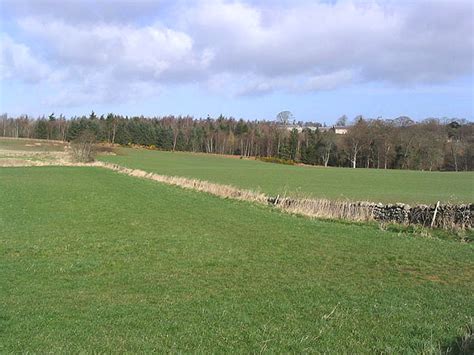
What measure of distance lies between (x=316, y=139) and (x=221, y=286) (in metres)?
112

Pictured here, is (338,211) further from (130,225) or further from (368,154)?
(368,154)

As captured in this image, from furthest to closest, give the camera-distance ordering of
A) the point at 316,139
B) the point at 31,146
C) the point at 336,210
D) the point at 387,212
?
the point at 316,139
the point at 31,146
the point at 387,212
the point at 336,210

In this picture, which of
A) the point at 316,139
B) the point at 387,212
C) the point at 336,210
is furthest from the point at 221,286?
the point at 316,139

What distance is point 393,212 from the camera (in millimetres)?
25688

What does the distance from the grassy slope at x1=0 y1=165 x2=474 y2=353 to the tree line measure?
72463 mm

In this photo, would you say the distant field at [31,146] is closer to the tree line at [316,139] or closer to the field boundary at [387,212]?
the tree line at [316,139]

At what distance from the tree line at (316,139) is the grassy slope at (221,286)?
7246cm

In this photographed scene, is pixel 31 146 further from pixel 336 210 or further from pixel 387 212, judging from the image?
pixel 387 212

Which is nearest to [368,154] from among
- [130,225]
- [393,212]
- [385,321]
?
[393,212]

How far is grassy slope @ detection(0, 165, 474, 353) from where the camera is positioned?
7637 mm

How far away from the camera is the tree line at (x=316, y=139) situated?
106 meters

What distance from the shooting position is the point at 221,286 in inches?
428

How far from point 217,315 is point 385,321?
10.3 ft

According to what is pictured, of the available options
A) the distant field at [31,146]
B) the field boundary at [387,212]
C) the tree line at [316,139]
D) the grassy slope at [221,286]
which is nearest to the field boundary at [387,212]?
the field boundary at [387,212]
